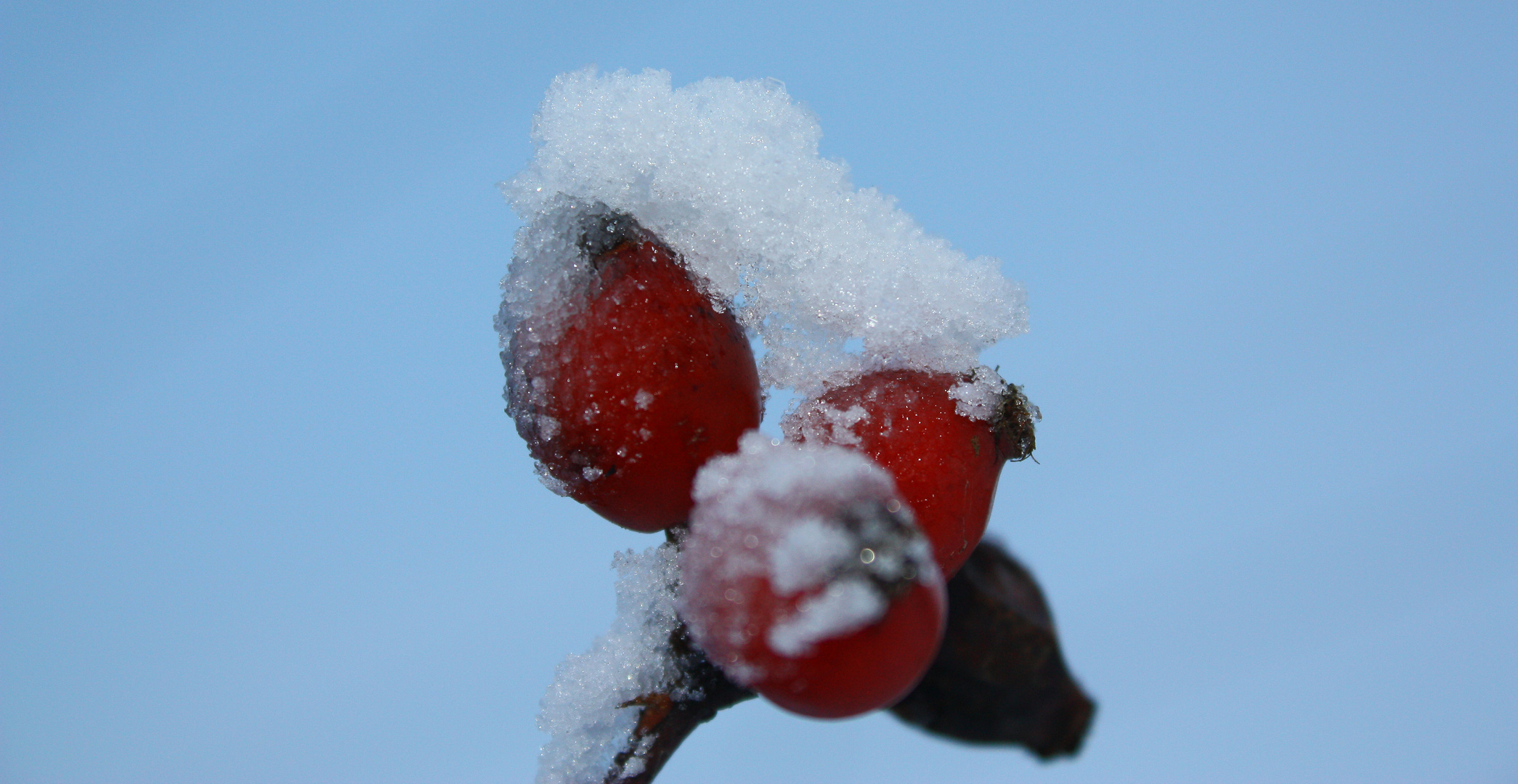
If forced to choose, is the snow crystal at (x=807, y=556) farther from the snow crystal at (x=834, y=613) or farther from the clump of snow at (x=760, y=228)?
the clump of snow at (x=760, y=228)

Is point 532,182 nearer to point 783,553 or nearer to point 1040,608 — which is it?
point 783,553

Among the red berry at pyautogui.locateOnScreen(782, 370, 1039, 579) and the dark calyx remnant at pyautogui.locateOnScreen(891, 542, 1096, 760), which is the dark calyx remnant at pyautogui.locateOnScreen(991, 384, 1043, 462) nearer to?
the red berry at pyautogui.locateOnScreen(782, 370, 1039, 579)

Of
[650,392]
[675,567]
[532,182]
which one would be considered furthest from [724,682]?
[532,182]

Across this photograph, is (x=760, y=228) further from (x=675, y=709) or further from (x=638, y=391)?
(x=675, y=709)

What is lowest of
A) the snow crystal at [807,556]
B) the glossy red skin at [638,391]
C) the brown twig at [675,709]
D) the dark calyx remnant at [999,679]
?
the brown twig at [675,709]

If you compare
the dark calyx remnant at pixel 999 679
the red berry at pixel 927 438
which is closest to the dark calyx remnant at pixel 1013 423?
the red berry at pixel 927 438

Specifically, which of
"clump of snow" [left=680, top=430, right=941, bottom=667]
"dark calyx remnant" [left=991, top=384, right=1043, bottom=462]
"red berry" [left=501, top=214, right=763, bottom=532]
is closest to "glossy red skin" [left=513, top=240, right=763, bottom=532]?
"red berry" [left=501, top=214, right=763, bottom=532]
